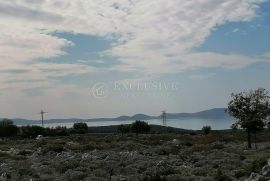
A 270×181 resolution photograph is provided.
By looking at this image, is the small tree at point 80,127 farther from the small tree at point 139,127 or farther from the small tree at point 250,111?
the small tree at point 250,111

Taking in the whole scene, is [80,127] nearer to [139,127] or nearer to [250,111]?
[139,127]

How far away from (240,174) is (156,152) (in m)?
22.5

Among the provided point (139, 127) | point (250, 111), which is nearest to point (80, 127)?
point (139, 127)

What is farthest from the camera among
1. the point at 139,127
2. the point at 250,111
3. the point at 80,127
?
the point at 80,127

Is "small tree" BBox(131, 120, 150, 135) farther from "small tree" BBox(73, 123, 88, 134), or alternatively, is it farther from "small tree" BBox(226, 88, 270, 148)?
"small tree" BBox(226, 88, 270, 148)

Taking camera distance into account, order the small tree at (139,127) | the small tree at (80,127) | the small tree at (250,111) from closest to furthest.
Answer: the small tree at (250,111)
the small tree at (139,127)
the small tree at (80,127)

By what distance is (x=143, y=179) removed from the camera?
20.4 metres

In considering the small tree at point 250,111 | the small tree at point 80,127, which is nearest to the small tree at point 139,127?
the small tree at point 80,127

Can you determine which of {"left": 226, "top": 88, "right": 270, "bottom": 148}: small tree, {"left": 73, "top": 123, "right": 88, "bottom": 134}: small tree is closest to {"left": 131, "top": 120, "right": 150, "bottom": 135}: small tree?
{"left": 73, "top": 123, "right": 88, "bottom": 134}: small tree

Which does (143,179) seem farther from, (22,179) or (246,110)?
(246,110)

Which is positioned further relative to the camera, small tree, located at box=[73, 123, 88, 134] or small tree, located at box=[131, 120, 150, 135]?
small tree, located at box=[73, 123, 88, 134]

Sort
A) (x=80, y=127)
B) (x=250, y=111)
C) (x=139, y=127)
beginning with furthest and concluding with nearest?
(x=80, y=127) < (x=139, y=127) < (x=250, y=111)

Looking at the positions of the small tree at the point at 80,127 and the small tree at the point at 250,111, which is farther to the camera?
the small tree at the point at 80,127

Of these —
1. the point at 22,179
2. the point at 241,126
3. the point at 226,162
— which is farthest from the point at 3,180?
the point at 241,126
